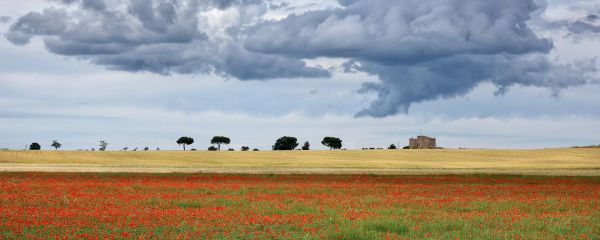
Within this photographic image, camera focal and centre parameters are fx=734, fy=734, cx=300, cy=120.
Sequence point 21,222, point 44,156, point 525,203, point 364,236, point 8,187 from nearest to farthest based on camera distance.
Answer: point 364,236 → point 21,222 → point 525,203 → point 8,187 → point 44,156

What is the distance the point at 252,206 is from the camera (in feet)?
97.0

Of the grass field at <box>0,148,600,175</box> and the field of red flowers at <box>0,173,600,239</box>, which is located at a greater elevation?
the grass field at <box>0,148,600,175</box>

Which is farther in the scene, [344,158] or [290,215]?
[344,158]

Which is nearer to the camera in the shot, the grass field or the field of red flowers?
the field of red flowers

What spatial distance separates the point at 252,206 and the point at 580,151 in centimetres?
12945

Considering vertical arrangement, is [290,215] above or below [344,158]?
below

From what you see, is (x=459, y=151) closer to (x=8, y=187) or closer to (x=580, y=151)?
(x=580, y=151)

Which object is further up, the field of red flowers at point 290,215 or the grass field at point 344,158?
the grass field at point 344,158

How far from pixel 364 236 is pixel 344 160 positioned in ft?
346

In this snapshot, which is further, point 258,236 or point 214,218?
point 214,218

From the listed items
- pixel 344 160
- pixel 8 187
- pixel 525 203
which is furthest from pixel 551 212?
pixel 344 160

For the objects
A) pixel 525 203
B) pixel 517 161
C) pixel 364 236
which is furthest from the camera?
pixel 517 161

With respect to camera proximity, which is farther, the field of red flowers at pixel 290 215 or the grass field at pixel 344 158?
the grass field at pixel 344 158

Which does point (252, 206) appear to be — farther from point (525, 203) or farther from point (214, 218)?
point (525, 203)
